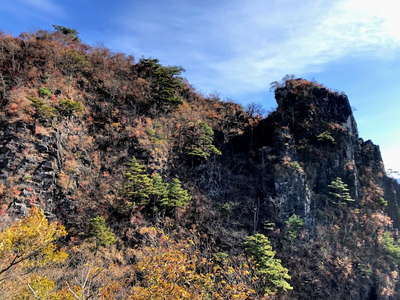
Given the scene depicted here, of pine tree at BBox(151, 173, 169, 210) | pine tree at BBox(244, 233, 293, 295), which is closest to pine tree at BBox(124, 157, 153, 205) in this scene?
pine tree at BBox(151, 173, 169, 210)

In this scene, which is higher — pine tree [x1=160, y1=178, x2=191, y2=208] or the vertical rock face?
the vertical rock face

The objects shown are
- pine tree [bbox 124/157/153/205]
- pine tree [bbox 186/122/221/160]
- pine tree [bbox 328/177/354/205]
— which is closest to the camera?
pine tree [bbox 124/157/153/205]

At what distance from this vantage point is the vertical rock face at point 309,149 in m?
25.7

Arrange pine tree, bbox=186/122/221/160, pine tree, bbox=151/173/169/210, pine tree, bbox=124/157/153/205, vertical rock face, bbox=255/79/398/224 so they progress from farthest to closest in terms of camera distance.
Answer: pine tree, bbox=186/122/221/160
vertical rock face, bbox=255/79/398/224
pine tree, bbox=151/173/169/210
pine tree, bbox=124/157/153/205

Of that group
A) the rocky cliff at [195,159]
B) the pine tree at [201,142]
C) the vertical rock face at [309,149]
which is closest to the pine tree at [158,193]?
the rocky cliff at [195,159]

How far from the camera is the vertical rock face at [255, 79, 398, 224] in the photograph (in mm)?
25703

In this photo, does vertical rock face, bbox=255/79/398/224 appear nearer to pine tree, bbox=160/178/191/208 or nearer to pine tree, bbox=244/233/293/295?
pine tree, bbox=244/233/293/295

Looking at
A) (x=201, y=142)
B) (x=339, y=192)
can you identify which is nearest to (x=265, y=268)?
(x=201, y=142)

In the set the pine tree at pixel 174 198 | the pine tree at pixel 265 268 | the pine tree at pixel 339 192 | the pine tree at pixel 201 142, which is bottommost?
the pine tree at pixel 265 268

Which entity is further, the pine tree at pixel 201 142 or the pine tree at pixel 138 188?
the pine tree at pixel 201 142

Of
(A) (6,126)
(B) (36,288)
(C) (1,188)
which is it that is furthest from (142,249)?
(A) (6,126)

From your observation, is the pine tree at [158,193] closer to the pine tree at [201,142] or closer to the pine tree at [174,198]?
the pine tree at [174,198]

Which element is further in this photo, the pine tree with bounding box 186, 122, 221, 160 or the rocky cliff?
the pine tree with bounding box 186, 122, 221, 160

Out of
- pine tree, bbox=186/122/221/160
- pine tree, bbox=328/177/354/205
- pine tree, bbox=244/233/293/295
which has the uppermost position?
pine tree, bbox=186/122/221/160
